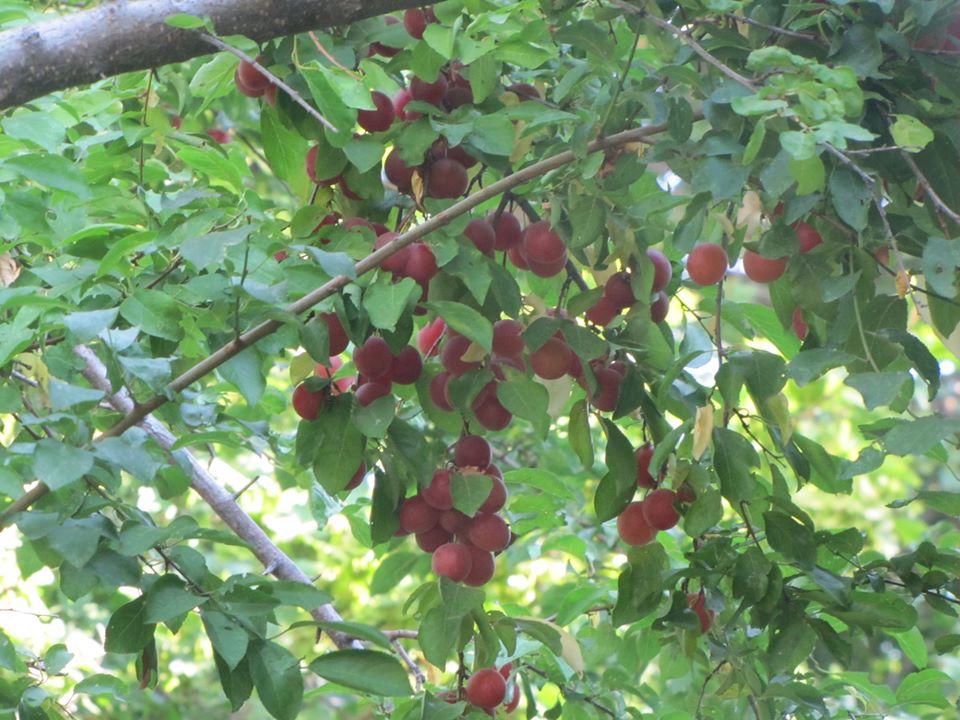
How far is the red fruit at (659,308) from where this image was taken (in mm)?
1235

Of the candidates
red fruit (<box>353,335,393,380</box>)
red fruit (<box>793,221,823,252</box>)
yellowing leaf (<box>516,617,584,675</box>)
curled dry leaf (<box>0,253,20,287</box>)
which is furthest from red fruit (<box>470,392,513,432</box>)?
curled dry leaf (<box>0,253,20,287</box>)

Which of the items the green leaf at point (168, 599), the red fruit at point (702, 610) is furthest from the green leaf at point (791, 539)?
the green leaf at point (168, 599)

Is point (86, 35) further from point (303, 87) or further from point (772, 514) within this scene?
point (772, 514)

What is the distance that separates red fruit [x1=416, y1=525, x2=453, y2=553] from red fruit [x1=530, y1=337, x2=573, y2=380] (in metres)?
0.19

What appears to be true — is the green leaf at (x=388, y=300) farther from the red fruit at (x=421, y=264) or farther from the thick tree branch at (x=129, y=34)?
the thick tree branch at (x=129, y=34)

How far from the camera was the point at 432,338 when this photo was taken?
1294 mm

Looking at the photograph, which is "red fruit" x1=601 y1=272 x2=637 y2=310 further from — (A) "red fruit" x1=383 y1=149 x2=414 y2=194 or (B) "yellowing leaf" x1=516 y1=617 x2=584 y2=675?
(B) "yellowing leaf" x1=516 y1=617 x2=584 y2=675

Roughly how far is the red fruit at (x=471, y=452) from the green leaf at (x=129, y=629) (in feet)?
1.08

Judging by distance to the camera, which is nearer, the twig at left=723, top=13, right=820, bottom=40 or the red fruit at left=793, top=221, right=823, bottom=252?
the twig at left=723, top=13, right=820, bottom=40

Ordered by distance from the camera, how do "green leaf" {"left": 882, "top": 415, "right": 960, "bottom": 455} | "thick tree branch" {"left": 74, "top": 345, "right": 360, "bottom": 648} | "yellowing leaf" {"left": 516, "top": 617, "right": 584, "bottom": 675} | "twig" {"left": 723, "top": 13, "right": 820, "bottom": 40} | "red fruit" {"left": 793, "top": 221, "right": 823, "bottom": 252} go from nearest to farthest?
"green leaf" {"left": 882, "top": 415, "right": 960, "bottom": 455} < "twig" {"left": 723, "top": 13, "right": 820, "bottom": 40} < "red fruit" {"left": 793, "top": 221, "right": 823, "bottom": 252} < "yellowing leaf" {"left": 516, "top": 617, "right": 584, "bottom": 675} < "thick tree branch" {"left": 74, "top": 345, "right": 360, "bottom": 648}

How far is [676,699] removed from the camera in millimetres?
2170

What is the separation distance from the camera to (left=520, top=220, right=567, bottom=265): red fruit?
1168mm

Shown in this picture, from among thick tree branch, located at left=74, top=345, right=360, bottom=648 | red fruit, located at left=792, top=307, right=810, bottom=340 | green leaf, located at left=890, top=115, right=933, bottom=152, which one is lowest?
thick tree branch, located at left=74, top=345, right=360, bottom=648

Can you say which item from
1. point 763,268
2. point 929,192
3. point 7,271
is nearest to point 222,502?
point 7,271
